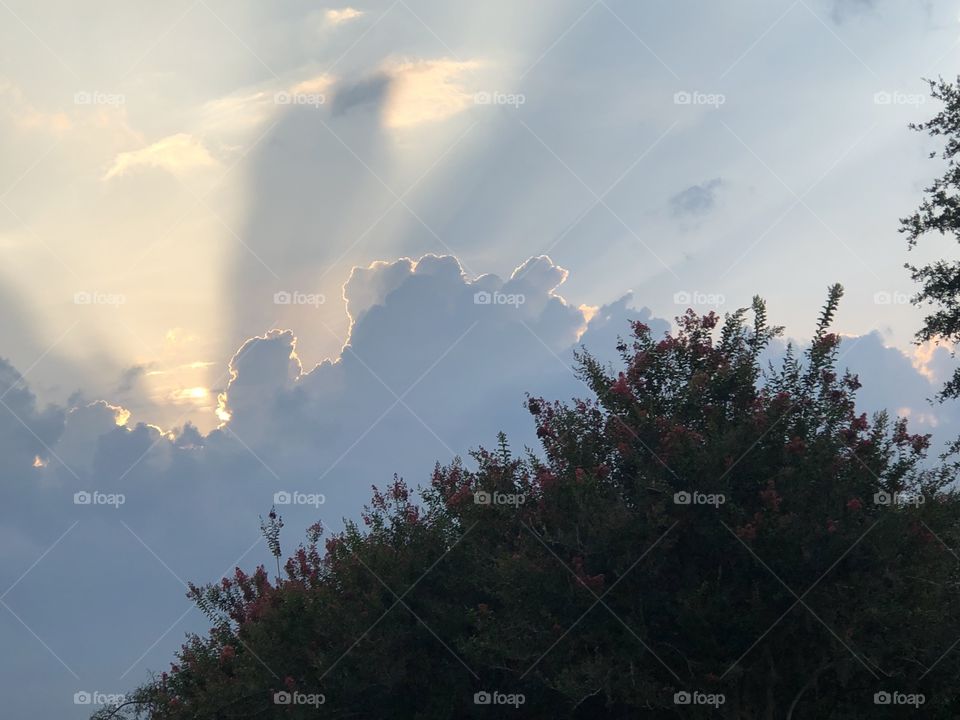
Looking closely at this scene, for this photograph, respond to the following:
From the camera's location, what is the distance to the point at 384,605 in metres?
20.0

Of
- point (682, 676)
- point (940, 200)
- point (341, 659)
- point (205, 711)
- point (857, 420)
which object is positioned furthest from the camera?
point (940, 200)

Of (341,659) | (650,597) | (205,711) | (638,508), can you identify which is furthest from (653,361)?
(205,711)

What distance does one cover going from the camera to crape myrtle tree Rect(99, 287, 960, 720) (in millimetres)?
16578

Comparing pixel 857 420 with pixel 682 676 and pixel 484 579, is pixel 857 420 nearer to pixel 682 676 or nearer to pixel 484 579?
pixel 682 676

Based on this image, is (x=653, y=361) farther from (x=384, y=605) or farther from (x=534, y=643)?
(x=384, y=605)

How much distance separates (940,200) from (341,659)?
61.5 ft

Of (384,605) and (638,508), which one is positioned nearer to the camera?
(638,508)

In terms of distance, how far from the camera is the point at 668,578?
17.6m

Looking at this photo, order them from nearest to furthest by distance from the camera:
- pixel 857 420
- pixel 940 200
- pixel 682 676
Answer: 1. pixel 682 676
2. pixel 857 420
3. pixel 940 200

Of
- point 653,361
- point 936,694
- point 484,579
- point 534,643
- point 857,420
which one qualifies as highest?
point 653,361

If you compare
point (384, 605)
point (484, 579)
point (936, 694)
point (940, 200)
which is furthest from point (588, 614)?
point (940, 200)

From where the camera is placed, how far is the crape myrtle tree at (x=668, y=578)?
16.6m

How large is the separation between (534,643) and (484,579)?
1803 mm

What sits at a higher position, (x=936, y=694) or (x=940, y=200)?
(x=940, y=200)
